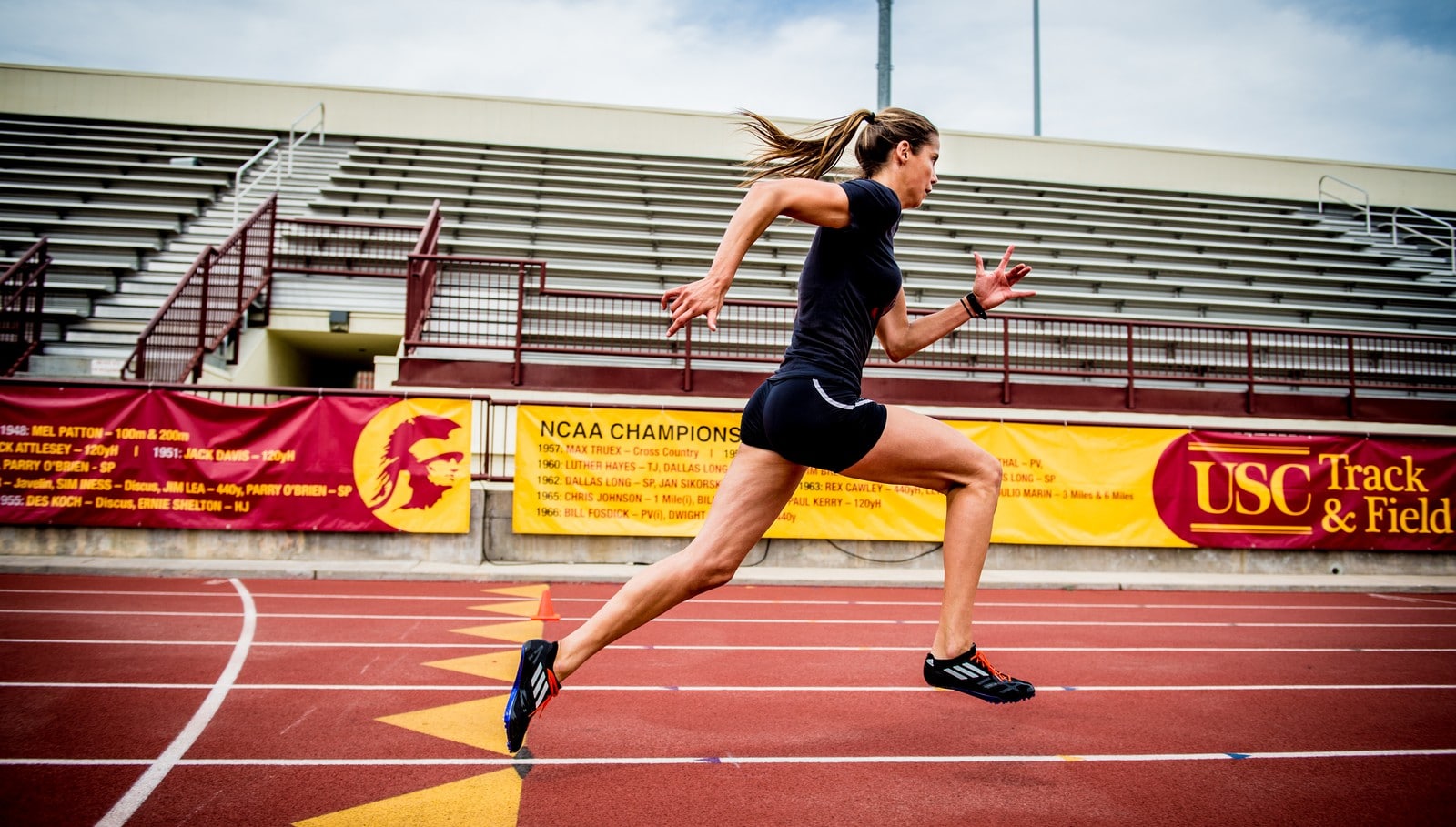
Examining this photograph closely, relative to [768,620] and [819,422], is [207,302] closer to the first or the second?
[768,620]

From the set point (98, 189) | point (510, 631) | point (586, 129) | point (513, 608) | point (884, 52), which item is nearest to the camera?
point (510, 631)

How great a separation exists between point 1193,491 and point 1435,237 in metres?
18.7

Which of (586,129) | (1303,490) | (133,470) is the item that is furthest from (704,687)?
(586,129)

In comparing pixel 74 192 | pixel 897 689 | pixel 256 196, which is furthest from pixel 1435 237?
pixel 74 192

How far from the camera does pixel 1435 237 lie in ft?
77.2

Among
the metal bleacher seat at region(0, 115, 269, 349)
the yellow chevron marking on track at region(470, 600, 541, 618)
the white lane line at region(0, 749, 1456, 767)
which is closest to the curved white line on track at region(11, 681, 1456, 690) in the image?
the white lane line at region(0, 749, 1456, 767)

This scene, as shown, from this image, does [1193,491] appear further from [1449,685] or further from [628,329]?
[628,329]

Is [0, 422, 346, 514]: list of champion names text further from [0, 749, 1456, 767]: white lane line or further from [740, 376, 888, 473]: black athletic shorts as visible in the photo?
[740, 376, 888, 473]: black athletic shorts

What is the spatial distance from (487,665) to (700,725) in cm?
177

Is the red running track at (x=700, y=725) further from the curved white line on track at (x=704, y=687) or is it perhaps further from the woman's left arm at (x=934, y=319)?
the woman's left arm at (x=934, y=319)

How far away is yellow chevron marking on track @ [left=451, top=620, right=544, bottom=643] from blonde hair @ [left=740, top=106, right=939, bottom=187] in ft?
13.6

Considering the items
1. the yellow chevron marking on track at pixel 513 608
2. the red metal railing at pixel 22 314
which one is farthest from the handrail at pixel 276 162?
the yellow chevron marking on track at pixel 513 608

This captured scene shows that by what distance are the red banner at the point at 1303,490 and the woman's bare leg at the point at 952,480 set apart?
911cm

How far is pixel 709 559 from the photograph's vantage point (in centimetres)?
302
